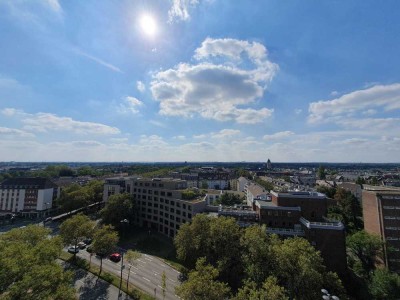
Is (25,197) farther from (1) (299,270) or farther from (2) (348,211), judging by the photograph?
(2) (348,211)

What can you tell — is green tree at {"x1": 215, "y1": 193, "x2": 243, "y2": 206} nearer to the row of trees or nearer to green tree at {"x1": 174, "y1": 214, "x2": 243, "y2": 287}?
the row of trees

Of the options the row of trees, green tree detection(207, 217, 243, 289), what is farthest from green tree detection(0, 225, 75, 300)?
green tree detection(207, 217, 243, 289)

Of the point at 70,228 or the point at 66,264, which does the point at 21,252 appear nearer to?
the point at 70,228

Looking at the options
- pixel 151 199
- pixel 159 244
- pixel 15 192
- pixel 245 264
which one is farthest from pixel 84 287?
pixel 15 192

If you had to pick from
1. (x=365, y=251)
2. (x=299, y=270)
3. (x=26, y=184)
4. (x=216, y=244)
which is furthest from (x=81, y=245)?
(x=365, y=251)

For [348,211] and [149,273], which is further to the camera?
[348,211]
